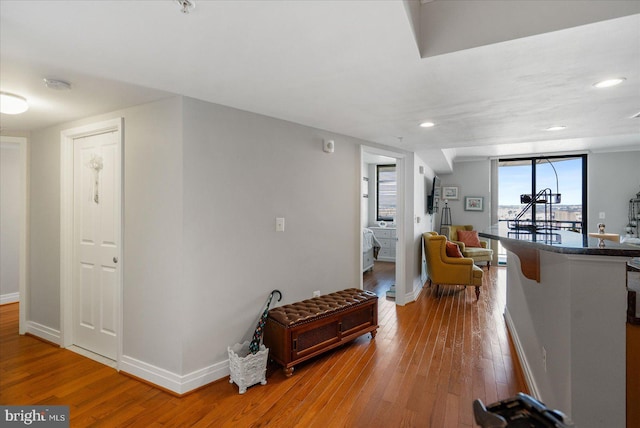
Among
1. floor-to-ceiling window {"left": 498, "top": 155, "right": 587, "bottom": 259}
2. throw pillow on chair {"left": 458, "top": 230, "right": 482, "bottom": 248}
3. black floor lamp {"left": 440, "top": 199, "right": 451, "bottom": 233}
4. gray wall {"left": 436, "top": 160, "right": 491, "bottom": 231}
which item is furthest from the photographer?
black floor lamp {"left": 440, "top": 199, "right": 451, "bottom": 233}

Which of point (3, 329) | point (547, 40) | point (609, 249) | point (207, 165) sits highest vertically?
point (547, 40)

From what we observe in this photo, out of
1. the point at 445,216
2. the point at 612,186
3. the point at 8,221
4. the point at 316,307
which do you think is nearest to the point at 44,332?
the point at 8,221

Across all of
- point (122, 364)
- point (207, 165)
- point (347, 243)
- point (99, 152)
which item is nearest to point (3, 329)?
point (122, 364)

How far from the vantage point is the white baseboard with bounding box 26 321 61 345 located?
124 inches

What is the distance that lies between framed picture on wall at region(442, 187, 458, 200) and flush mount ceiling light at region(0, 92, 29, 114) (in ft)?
24.7

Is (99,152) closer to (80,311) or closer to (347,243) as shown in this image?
(80,311)

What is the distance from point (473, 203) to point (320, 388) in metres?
6.43

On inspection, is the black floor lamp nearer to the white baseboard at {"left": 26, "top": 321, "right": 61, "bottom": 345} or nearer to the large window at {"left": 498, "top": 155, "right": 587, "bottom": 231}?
the large window at {"left": 498, "top": 155, "right": 587, "bottom": 231}

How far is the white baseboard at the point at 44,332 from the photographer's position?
315cm

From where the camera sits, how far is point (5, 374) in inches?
101

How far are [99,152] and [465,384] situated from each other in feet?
12.3

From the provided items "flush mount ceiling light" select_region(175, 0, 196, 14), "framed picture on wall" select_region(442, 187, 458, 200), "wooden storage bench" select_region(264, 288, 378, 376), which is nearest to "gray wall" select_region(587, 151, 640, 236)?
"framed picture on wall" select_region(442, 187, 458, 200)

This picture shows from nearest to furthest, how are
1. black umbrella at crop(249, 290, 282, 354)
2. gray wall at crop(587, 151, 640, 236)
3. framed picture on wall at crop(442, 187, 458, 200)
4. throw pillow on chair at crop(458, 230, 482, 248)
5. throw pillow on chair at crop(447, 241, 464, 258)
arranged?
black umbrella at crop(249, 290, 282, 354) → throw pillow on chair at crop(447, 241, 464, 258) → gray wall at crop(587, 151, 640, 236) → throw pillow on chair at crop(458, 230, 482, 248) → framed picture on wall at crop(442, 187, 458, 200)

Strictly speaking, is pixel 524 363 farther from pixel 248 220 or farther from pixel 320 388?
pixel 248 220
